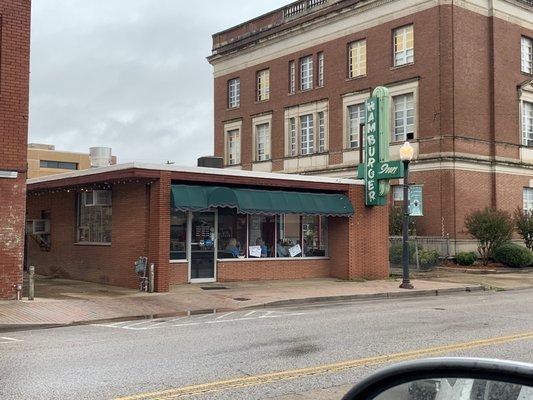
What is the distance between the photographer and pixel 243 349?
9.09 m

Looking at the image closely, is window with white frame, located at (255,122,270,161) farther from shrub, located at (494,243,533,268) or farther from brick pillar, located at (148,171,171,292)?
brick pillar, located at (148,171,171,292)

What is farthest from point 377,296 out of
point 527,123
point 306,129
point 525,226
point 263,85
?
point 263,85

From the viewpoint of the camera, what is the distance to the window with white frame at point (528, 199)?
1369 inches

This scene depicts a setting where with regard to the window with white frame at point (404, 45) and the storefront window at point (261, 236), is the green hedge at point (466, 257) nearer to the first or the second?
the window with white frame at point (404, 45)

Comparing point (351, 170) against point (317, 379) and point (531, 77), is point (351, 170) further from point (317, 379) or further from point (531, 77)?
point (317, 379)

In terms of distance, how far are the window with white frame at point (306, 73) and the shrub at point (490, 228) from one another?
14643 mm

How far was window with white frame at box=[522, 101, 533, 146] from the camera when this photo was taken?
114 feet

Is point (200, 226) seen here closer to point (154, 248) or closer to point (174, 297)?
point (154, 248)

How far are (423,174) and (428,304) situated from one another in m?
17.2

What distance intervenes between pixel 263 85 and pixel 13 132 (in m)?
29.2

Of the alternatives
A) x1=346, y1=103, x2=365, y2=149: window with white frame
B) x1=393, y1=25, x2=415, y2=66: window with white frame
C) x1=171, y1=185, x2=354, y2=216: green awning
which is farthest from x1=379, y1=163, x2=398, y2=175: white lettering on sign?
x1=346, y1=103, x2=365, y2=149: window with white frame

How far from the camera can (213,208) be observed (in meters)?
20.1

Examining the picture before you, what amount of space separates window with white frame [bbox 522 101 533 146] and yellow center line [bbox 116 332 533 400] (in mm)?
27827

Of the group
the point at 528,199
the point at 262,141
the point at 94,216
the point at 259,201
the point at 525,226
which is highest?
the point at 262,141
